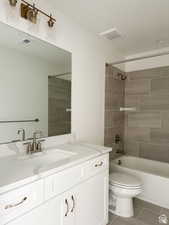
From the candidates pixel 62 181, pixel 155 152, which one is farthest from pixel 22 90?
pixel 155 152

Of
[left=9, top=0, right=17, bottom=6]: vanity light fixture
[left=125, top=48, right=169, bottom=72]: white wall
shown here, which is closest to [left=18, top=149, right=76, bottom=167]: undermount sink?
[left=9, top=0, right=17, bottom=6]: vanity light fixture

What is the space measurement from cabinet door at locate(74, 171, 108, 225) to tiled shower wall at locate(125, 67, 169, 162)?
1.61m

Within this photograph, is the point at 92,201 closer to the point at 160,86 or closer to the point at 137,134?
the point at 137,134

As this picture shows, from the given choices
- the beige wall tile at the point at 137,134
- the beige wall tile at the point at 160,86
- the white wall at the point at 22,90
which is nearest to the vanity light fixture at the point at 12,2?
the white wall at the point at 22,90

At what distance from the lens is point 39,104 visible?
1773mm

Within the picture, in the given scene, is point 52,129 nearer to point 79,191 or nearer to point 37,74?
point 37,74

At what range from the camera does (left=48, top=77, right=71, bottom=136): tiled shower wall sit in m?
1.88

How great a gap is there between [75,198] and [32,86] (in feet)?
3.80

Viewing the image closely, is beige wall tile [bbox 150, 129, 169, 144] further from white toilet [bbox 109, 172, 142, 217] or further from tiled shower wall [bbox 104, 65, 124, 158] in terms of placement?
white toilet [bbox 109, 172, 142, 217]

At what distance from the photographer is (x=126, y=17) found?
1997 millimetres

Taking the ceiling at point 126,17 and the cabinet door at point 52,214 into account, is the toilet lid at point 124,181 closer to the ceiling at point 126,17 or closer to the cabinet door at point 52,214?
the cabinet door at point 52,214

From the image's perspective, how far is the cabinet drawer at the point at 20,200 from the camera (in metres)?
0.89

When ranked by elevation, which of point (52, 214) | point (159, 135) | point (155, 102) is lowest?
point (52, 214)

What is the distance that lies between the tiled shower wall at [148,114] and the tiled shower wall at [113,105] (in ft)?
0.65
